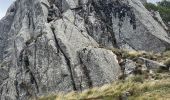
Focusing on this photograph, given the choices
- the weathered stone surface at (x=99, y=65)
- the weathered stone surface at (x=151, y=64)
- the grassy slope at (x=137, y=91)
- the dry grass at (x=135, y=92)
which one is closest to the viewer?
the dry grass at (x=135, y=92)

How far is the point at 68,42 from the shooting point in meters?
49.4

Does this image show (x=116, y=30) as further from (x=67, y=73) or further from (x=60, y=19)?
(x=67, y=73)

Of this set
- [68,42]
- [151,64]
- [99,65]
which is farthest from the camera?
[68,42]

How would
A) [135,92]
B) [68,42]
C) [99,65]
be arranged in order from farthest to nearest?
1. [68,42]
2. [99,65]
3. [135,92]

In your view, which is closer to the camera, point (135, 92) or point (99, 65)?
point (135, 92)

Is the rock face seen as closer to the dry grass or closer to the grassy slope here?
the grassy slope

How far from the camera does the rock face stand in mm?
45716

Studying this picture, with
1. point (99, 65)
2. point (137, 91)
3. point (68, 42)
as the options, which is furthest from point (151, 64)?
point (137, 91)

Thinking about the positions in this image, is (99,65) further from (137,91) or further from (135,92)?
(135,92)

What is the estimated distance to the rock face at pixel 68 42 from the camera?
45716 millimetres

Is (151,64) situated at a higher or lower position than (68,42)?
lower

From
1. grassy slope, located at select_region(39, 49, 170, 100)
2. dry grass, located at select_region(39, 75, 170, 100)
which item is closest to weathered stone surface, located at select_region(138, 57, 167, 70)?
grassy slope, located at select_region(39, 49, 170, 100)

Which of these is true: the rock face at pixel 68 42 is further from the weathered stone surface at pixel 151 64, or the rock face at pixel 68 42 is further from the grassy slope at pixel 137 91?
the grassy slope at pixel 137 91

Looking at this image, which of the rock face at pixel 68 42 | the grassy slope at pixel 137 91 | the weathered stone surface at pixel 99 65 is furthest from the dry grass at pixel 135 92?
the rock face at pixel 68 42
